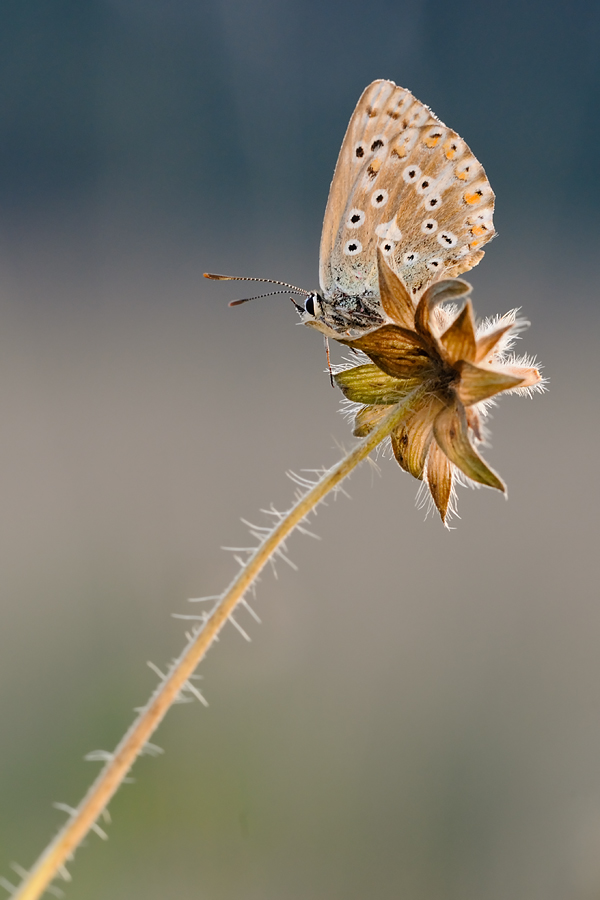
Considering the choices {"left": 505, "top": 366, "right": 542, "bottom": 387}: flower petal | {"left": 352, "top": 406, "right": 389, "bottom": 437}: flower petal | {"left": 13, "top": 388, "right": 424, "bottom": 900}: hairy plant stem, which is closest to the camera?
{"left": 13, "top": 388, "right": 424, "bottom": 900}: hairy plant stem

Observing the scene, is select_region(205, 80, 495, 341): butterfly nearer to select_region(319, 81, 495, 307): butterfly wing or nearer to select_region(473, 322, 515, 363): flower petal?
select_region(319, 81, 495, 307): butterfly wing

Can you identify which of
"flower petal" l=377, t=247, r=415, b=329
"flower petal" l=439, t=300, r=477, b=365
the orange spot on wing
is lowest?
"flower petal" l=439, t=300, r=477, b=365

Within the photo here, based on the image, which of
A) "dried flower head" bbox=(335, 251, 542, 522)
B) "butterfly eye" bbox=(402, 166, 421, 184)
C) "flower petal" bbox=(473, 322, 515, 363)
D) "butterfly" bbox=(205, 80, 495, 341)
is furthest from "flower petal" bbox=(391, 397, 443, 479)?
"butterfly eye" bbox=(402, 166, 421, 184)

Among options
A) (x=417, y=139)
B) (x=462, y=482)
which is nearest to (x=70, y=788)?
(x=462, y=482)

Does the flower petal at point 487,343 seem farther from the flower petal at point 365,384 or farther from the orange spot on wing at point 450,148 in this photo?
the orange spot on wing at point 450,148

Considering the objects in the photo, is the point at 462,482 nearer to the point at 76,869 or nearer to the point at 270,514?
the point at 270,514

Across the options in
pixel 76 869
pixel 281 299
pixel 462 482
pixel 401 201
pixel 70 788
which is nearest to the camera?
pixel 462 482
